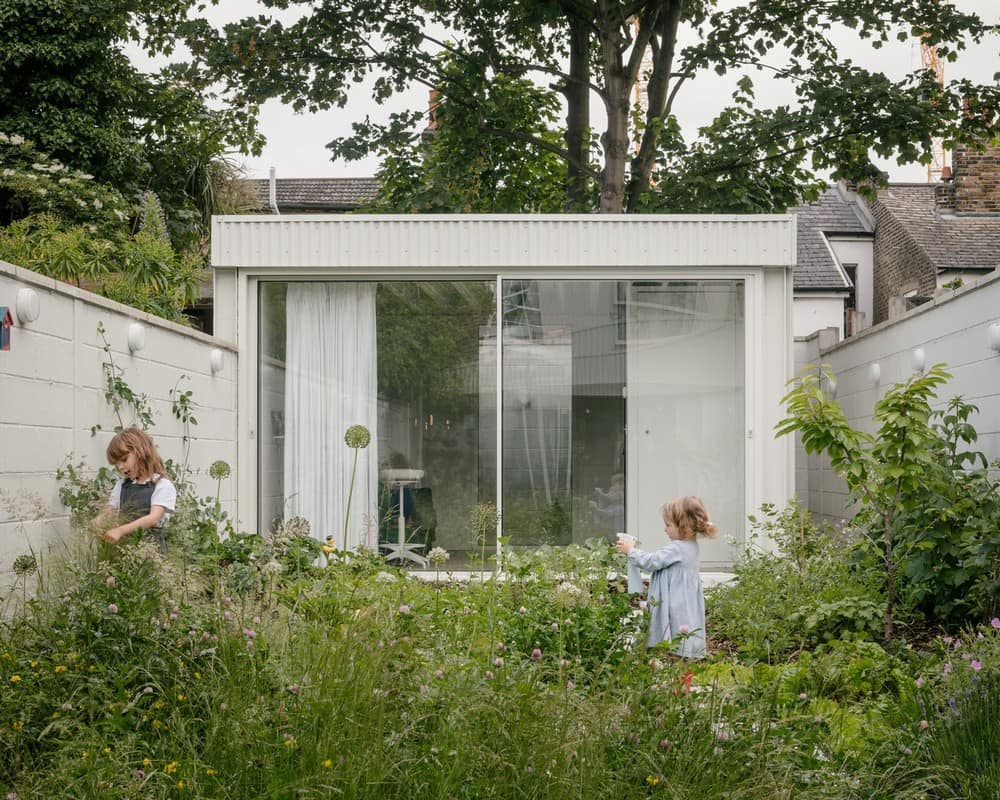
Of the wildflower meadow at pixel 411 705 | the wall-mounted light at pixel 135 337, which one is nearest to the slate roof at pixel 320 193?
the wall-mounted light at pixel 135 337

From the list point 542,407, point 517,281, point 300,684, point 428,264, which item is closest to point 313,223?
point 428,264

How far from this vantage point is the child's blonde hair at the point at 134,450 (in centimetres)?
550

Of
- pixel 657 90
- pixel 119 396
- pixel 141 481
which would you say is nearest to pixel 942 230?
pixel 657 90

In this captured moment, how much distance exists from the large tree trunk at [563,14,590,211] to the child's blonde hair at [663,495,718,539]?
33.4ft

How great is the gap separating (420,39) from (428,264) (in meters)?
8.01

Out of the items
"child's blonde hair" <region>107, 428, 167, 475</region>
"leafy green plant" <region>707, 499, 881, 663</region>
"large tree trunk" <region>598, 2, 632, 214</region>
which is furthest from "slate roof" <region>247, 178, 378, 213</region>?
"child's blonde hair" <region>107, 428, 167, 475</region>

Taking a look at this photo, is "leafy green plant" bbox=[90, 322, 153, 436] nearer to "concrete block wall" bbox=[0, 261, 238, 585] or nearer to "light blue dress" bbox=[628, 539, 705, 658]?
"concrete block wall" bbox=[0, 261, 238, 585]

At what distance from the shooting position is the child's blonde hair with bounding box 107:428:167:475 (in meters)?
5.50

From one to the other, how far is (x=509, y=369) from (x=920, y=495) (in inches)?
132

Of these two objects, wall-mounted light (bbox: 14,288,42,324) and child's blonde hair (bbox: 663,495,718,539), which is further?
child's blonde hair (bbox: 663,495,718,539)

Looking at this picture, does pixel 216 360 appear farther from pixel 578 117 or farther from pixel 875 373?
pixel 578 117

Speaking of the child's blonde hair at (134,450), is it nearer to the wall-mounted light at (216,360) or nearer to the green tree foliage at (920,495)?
the wall-mounted light at (216,360)

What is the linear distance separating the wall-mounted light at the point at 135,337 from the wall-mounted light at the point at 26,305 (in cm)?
129

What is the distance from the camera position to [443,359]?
828 cm
